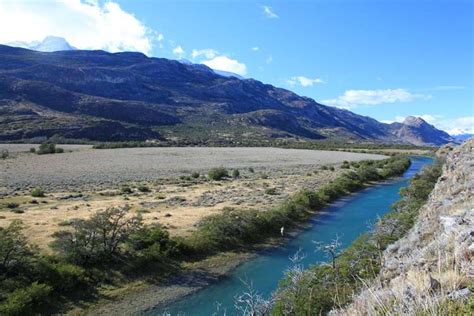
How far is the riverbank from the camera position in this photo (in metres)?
20.8

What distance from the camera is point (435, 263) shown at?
24.2 ft

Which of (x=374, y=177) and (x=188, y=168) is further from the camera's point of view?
(x=188, y=168)

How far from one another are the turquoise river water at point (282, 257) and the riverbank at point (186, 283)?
530 mm

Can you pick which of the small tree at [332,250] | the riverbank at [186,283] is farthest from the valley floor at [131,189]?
the small tree at [332,250]

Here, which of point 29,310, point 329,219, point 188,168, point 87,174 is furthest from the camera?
point 188,168

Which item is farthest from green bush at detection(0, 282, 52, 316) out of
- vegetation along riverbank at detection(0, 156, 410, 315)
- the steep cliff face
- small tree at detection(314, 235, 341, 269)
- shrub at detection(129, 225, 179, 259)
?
the steep cliff face

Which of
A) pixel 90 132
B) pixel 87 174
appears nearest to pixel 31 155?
pixel 87 174

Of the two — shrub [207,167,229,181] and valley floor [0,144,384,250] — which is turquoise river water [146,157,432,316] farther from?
shrub [207,167,229,181]

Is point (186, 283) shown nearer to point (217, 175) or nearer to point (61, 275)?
point (61, 275)

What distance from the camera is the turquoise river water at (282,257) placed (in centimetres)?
2117

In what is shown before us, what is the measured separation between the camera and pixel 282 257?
95.6 feet

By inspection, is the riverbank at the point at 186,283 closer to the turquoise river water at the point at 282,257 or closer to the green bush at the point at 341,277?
the turquoise river water at the point at 282,257

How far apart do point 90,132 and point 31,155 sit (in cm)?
6122

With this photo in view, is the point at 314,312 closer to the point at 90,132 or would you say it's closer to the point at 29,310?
the point at 29,310
